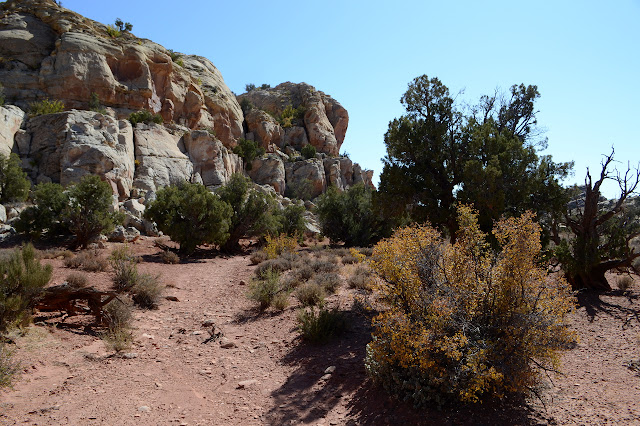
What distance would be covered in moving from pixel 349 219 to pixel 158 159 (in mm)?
16231

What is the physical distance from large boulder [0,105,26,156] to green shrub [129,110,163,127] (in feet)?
23.9

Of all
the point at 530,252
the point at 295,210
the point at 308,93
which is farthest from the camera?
the point at 308,93

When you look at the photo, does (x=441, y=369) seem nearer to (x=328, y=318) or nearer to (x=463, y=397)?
(x=463, y=397)

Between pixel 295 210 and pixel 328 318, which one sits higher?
pixel 295 210

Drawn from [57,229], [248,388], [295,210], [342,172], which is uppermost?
[342,172]

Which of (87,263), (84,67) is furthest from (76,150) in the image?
(87,263)

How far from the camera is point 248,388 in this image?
5.66 metres

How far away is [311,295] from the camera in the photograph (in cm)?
909

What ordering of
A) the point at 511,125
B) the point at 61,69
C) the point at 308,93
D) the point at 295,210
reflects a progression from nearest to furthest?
the point at 511,125
the point at 295,210
the point at 61,69
the point at 308,93

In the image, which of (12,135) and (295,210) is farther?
(295,210)

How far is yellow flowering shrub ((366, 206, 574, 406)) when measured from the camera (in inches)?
163

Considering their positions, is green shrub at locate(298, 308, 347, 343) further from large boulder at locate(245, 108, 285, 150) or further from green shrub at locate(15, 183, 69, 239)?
large boulder at locate(245, 108, 285, 150)

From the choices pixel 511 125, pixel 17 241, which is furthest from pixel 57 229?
pixel 511 125

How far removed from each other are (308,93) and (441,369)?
57096 millimetres
